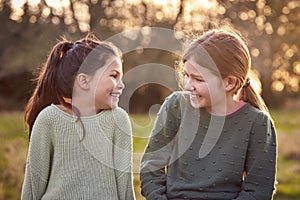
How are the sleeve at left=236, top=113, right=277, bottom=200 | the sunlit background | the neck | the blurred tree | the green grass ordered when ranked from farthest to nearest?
1. the blurred tree
2. the sunlit background
3. the green grass
4. the neck
5. the sleeve at left=236, top=113, right=277, bottom=200

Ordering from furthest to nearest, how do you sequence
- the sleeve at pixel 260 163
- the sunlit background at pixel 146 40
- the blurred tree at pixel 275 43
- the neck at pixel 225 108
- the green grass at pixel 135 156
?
the blurred tree at pixel 275 43
the sunlit background at pixel 146 40
the green grass at pixel 135 156
the neck at pixel 225 108
the sleeve at pixel 260 163

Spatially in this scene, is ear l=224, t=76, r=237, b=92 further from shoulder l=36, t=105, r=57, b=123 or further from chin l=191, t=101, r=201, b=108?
shoulder l=36, t=105, r=57, b=123

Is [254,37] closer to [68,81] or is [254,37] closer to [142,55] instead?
[142,55]

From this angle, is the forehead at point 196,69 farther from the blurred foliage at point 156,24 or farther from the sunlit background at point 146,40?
the blurred foliage at point 156,24

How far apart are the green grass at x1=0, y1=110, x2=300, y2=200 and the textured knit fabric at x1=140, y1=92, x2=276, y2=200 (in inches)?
112

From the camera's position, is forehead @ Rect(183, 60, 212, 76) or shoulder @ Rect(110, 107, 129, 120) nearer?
forehead @ Rect(183, 60, 212, 76)

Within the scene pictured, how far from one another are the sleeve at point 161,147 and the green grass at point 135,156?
2.82 metres

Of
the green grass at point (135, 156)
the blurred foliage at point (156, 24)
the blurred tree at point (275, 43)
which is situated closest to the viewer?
the green grass at point (135, 156)

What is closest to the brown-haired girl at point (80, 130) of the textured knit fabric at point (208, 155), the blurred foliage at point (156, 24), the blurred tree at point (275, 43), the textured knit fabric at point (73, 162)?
the textured knit fabric at point (73, 162)

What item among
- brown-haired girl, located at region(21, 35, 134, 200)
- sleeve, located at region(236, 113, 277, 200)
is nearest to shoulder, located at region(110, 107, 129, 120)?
brown-haired girl, located at region(21, 35, 134, 200)

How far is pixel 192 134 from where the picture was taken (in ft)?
9.68

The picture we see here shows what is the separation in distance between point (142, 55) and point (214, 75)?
26.4 feet

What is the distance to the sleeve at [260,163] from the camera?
2828 millimetres

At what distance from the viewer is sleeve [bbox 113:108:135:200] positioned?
116 inches
